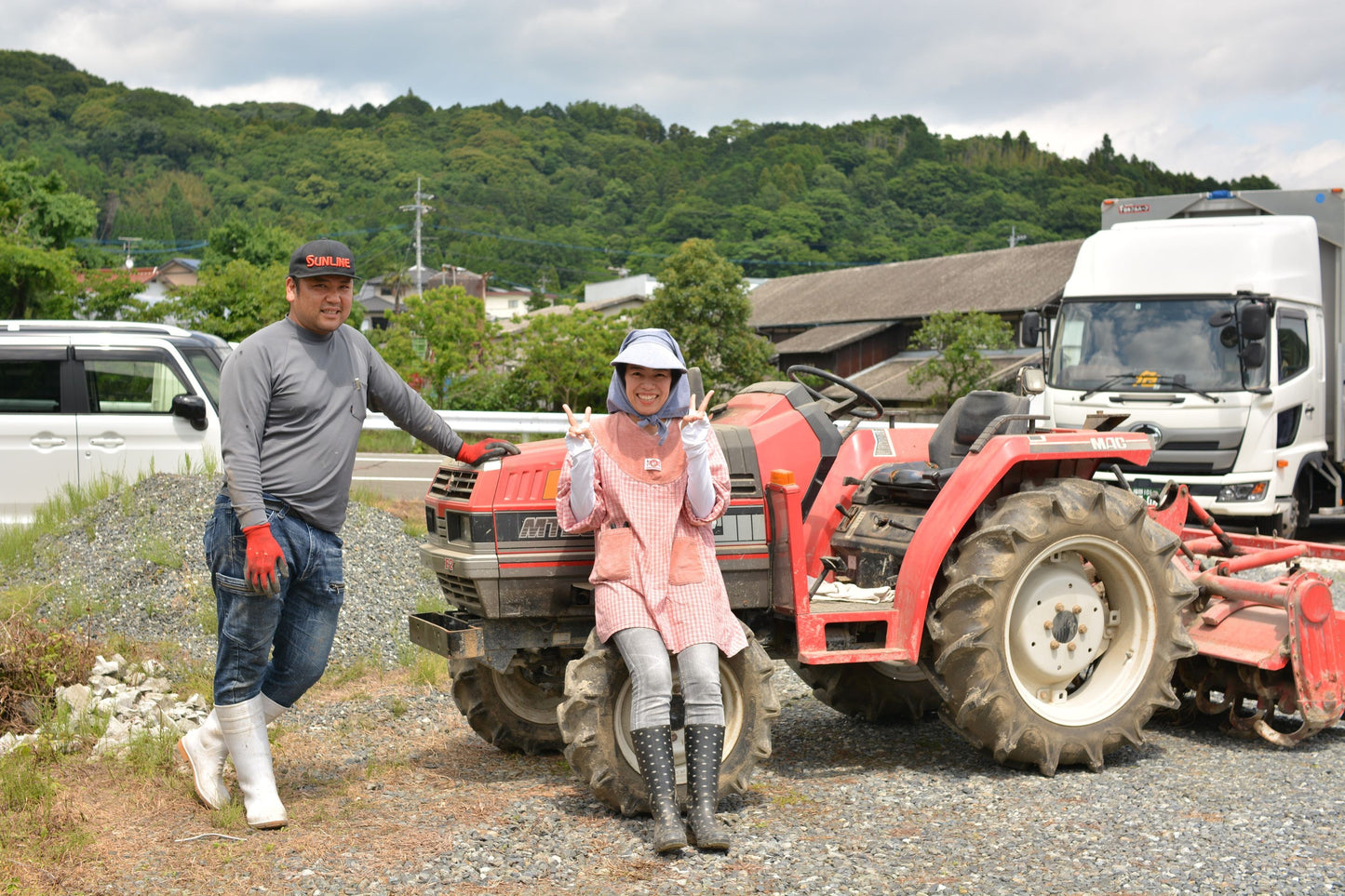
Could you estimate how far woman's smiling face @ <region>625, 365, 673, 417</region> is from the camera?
4590 mm

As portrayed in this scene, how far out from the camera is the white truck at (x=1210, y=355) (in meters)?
11.8

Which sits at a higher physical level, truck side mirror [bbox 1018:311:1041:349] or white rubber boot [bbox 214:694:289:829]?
truck side mirror [bbox 1018:311:1041:349]

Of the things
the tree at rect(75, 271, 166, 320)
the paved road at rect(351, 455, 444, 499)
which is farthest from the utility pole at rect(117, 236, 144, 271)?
the paved road at rect(351, 455, 444, 499)

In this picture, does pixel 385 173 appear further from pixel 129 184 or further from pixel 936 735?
pixel 936 735

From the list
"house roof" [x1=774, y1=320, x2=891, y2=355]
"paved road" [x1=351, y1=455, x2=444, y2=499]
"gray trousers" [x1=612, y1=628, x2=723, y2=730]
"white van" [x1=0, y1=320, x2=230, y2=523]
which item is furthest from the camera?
"house roof" [x1=774, y1=320, x2=891, y2=355]

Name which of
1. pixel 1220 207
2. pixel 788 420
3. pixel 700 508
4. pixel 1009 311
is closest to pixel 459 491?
pixel 700 508

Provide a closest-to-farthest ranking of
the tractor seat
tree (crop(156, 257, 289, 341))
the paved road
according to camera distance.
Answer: the tractor seat
the paved road
tree (crop(156, 257, 289, 341))

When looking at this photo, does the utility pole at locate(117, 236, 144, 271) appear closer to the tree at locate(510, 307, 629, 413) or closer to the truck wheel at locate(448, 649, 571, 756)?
the tree at locate(510, 307, 629, 413)

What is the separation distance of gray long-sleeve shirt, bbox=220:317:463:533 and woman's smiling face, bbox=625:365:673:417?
1.06 m

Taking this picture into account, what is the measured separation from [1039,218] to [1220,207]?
80549 mm

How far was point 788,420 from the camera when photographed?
5.48m

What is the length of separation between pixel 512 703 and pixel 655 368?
76.3 inches

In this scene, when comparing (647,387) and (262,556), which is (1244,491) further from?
(262,556)

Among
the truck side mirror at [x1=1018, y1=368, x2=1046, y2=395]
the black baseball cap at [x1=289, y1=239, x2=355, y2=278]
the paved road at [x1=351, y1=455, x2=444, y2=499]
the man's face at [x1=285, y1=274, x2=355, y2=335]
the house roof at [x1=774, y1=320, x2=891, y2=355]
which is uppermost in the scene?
the house roof at [x1=774, y1=320, x2=891, y2=355]
